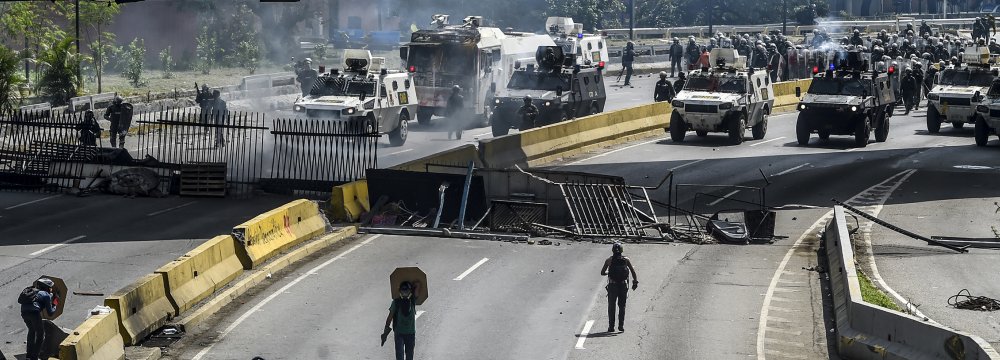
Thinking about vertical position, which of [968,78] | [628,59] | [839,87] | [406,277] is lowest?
[406,277]

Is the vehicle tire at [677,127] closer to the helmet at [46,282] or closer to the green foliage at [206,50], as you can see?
the helmet at [46,282]

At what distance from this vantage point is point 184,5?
214 feet

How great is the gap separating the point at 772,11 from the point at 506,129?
185ft

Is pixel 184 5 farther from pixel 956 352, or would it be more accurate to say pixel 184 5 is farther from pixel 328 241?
pixel 956 352

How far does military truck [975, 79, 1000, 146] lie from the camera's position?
38.6m

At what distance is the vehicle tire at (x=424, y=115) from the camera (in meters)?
45.3

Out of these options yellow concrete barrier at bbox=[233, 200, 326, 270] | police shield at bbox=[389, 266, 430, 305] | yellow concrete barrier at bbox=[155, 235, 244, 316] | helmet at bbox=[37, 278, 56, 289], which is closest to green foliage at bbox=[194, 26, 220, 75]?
yellow concrete barrier at bbox=[233, 200, 326, 270]

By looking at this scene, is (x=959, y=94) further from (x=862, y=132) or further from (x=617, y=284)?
(x=617, y=284)

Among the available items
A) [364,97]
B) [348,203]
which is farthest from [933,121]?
[348,203]

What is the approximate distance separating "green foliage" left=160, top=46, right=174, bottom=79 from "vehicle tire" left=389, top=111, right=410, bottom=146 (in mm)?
21657

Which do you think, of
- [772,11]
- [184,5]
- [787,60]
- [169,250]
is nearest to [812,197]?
[169,250]

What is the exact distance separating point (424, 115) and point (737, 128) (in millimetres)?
10728

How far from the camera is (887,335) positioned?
1705 centimetres

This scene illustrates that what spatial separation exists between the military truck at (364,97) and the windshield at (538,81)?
3.53 m
